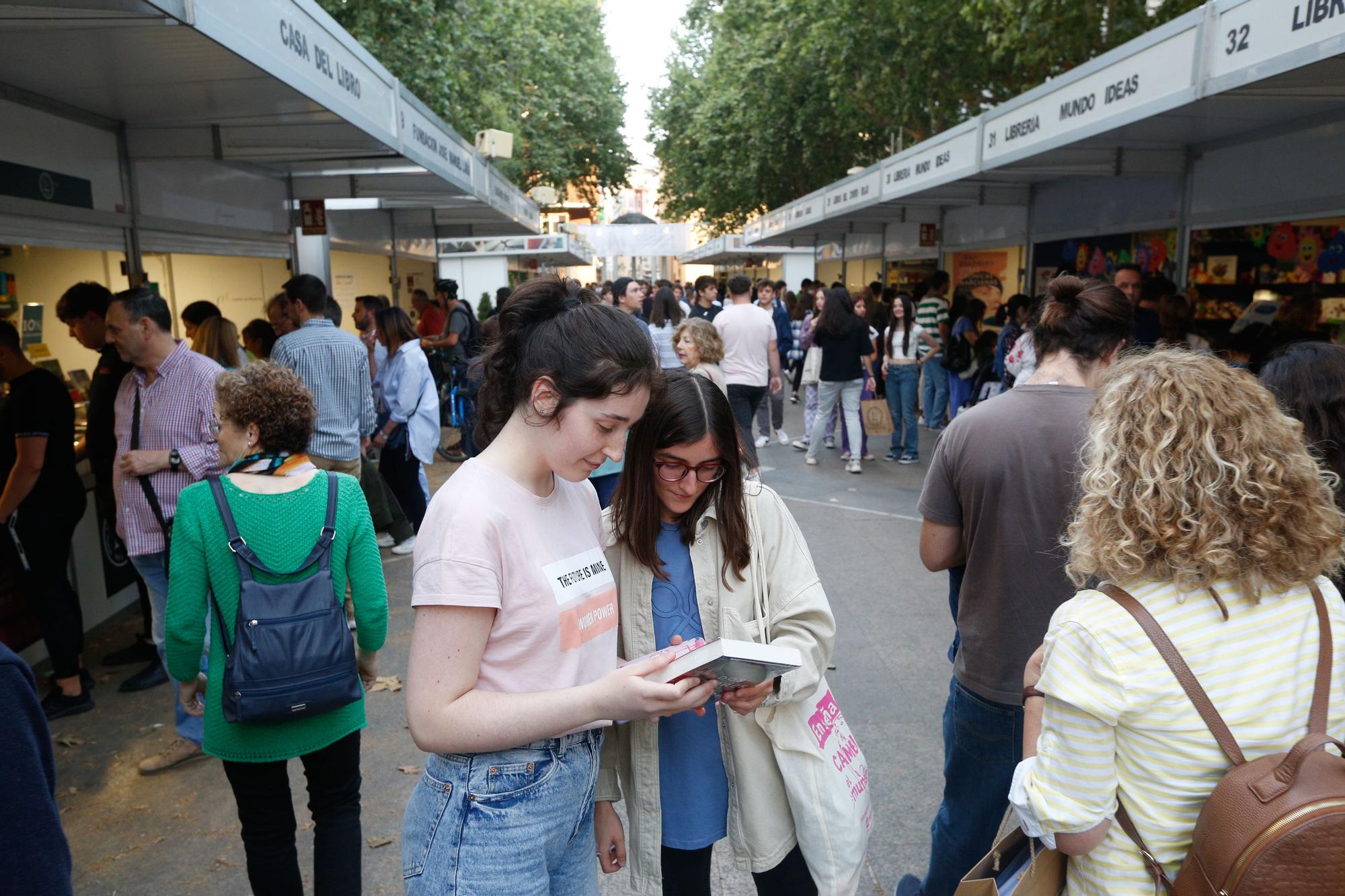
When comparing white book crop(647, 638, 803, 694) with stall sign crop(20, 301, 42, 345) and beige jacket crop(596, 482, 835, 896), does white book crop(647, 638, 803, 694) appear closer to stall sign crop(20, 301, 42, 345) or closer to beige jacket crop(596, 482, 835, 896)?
beige jacket crop(596, 482, 835, 896)

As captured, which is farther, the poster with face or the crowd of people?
the poster with face

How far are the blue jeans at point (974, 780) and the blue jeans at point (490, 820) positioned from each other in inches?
47.6

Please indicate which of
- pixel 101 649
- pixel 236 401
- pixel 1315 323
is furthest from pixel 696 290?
pixel 236 401

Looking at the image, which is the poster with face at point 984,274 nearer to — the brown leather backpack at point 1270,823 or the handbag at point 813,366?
the handbag at point 813,366

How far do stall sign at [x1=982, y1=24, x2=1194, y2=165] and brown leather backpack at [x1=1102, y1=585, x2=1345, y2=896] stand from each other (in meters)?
4.78

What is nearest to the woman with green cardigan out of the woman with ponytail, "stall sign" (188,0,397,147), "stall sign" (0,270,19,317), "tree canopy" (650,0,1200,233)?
"stall sign" (188,0,397,147)

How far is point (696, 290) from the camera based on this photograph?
1287cm

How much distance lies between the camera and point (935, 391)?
12000 mm

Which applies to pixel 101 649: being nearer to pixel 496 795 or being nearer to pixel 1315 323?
pixel 496 795

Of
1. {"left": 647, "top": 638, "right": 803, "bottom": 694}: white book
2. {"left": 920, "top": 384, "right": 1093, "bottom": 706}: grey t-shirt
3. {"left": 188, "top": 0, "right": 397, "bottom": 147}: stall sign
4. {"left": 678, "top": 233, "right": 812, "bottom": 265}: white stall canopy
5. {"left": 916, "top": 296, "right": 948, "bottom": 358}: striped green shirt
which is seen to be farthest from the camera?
{"left": 678, "top": 233, "right": 812, "bottom": 265}: white stall canopy

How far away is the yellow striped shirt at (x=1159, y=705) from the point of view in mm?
1389

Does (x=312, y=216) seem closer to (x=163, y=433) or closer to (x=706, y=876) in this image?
(x=163, y=433)

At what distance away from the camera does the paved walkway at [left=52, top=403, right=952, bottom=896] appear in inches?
130

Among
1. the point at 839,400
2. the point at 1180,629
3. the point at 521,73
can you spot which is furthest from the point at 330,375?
the point at 521,73
